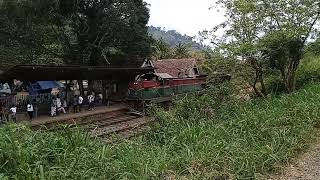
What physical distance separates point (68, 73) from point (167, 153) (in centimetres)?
1651

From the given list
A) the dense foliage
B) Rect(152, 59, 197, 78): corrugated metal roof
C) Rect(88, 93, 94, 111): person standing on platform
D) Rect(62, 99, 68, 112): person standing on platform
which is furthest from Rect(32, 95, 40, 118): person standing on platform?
Rect(152, 59, 197, 78): corrugated metal roof

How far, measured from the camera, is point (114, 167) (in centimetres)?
495

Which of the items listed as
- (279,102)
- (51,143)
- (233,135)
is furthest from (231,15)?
(51,143)

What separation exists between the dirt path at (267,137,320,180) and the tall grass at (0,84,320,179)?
7.3 inches

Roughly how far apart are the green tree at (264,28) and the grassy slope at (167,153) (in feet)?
24.3

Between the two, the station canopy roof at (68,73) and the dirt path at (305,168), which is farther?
the station canopy roof at (68,73)

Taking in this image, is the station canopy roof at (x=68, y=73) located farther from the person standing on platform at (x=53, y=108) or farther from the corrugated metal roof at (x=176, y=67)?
the corrugated metal roof at (x=176, y=67)

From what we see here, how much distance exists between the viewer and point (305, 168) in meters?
5.89

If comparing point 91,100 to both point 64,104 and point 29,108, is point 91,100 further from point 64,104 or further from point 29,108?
point 29,108

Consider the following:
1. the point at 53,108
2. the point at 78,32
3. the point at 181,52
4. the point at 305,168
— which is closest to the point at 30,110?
the point at 53,108

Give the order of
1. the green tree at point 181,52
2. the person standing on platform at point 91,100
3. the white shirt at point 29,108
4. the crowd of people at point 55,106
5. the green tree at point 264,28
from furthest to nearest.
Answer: the green tree at point 181,52
the person standing on platform at point 91,100
the white shirt at point 29,108
the crowd of people at point 55,106
the green tree at point 264,28

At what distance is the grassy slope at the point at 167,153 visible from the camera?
4629 mm

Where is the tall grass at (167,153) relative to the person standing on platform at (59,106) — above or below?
above

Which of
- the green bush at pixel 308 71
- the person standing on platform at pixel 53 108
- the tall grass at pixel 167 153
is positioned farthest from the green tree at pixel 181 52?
the tall grass at pixel 167 153
